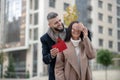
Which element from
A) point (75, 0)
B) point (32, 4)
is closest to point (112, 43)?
point (75, 0)

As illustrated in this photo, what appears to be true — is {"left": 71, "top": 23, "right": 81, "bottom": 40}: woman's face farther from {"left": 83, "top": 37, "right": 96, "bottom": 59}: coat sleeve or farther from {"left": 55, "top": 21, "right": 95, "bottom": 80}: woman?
{"left": 83, "top": 37, "right": 96, "bottom": 59}: coat sleeve

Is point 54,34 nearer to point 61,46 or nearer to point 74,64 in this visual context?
point 61,46

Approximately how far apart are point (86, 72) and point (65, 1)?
153ft

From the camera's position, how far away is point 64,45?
352 centimetres

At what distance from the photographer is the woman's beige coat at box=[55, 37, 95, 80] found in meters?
3.46

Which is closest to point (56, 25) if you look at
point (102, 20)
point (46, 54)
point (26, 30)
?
point (46, 54)

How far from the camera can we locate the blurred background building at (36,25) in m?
46.6

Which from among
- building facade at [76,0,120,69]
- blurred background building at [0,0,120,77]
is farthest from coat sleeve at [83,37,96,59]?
building facade at [76,0,120,69]

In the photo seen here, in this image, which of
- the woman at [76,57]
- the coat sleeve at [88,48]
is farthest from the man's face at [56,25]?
the coat sleeve at [88,48]

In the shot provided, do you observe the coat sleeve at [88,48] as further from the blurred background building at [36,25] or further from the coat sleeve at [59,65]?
the blurred background building at [36,25]

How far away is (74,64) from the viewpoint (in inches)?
136

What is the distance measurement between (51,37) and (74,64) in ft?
1.93

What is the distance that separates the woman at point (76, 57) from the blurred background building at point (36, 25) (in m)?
40.5

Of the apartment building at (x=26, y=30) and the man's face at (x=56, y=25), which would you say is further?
the apartment building at (x=26, y=30)
